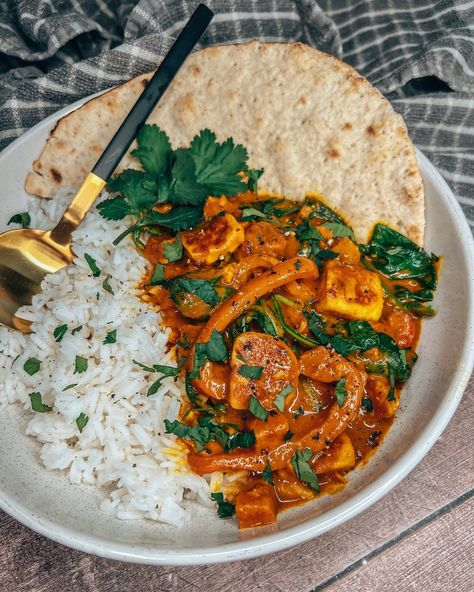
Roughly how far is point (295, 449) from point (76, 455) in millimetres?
1154

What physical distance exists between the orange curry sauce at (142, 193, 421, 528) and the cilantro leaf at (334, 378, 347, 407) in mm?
12

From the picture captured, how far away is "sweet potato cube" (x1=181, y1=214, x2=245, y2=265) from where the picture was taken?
11.6 feet

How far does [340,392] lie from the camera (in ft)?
10.5

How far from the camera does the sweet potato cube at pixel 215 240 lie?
11.6ft

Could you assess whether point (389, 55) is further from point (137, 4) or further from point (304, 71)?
point (137, 4)

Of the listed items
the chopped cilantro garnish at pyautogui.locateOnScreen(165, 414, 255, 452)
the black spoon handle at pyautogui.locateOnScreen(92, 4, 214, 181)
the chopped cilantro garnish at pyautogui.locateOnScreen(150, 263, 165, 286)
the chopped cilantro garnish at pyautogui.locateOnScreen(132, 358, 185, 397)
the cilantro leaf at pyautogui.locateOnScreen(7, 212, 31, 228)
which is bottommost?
the chopped cilantro garnish at pyautogui.locateOnScreen(165, 414, 255, 452)

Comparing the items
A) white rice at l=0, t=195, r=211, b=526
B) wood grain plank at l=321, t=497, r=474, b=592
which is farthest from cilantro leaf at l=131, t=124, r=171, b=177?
wood grain plank at l=321, t=497, r=474, b=592

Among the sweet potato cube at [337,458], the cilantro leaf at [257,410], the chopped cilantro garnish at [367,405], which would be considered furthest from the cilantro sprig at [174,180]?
the sweet potato cube at [337,458]

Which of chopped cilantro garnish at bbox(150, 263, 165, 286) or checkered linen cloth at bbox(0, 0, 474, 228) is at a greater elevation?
checkered linen cloth at bbox(0, 0, 474, 228)

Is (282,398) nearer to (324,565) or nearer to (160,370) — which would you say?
(160,370)

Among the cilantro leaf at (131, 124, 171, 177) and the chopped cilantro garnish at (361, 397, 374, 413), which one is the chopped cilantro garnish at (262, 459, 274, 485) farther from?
the cilantro leaf at (131, 124, 171, 177)

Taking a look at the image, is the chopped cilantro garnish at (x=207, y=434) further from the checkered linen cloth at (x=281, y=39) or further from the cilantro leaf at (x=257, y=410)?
the checkered linen cloth at (x=281, y=39)

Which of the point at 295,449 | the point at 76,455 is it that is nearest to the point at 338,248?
the point at 295,449

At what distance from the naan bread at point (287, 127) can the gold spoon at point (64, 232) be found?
31cm
